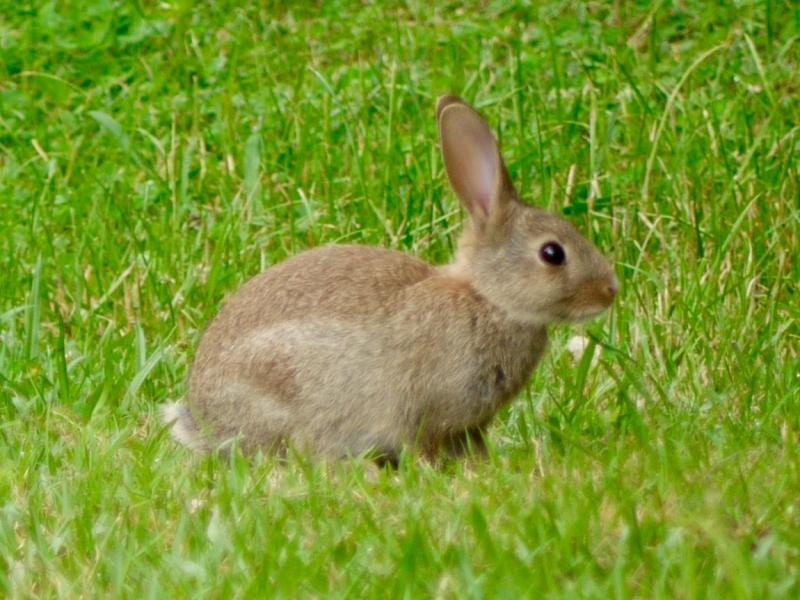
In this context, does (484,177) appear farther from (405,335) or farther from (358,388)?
(358,388)

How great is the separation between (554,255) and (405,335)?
1.79 ft

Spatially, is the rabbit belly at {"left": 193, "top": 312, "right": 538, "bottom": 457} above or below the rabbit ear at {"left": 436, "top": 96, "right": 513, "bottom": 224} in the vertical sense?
below

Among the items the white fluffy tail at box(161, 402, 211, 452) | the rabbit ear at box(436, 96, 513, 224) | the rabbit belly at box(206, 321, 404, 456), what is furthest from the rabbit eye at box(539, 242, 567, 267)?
the white fluffy tail at box(161, 402, 211, 452)

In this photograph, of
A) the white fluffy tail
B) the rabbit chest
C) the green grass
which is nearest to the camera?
the green grass

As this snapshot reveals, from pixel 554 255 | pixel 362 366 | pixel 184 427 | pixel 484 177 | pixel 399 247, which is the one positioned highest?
pixel 484 177

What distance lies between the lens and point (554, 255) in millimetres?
4504

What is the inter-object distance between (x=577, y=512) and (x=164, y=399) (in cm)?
213

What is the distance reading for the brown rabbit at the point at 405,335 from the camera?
4371mm

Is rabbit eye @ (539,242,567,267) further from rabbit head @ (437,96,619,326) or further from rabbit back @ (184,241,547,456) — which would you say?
rabbit back @ (184,241,547,456)

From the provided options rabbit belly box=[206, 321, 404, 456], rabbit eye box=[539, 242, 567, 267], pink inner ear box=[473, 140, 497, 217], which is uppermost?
pink inner ear box=[473, 140, 497, 217]

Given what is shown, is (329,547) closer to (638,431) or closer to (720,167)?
(638,431)

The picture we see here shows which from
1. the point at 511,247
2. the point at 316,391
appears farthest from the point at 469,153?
the point at 316,391

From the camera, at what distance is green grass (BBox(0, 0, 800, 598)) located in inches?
127

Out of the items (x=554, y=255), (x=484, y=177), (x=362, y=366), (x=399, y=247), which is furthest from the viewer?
(x=399, y=247)
